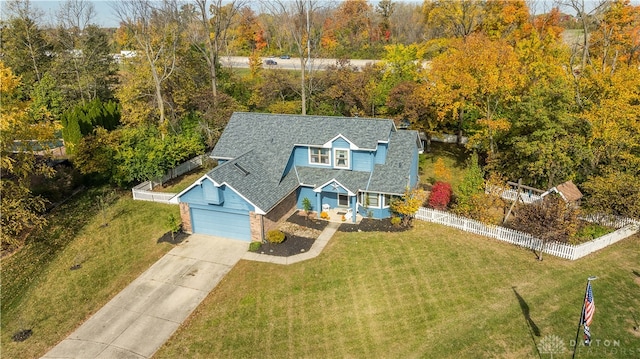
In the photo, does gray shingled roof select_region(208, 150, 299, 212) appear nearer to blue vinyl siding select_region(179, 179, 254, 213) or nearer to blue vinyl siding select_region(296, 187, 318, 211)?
blue vinyl siding select_region(179, 179, 254, 213)

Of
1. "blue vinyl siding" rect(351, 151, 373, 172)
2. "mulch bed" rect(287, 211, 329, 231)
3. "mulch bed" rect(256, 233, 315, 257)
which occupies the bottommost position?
"mulch bed" rect(256, 233, 315, 257)

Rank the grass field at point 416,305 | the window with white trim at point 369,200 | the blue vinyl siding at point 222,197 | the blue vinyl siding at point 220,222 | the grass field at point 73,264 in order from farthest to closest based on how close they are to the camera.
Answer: the window with white trim at point 369,200, the blue vinyl siding at point 220,222, the blue vinyl siding at point 222,197, the grass field at point 73,264, the grass field at point 416,305

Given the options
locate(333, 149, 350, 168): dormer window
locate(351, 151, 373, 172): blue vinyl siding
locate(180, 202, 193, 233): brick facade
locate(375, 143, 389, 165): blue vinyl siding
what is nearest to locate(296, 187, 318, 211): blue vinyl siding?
locate(333, 149, 350, 168): dormer window

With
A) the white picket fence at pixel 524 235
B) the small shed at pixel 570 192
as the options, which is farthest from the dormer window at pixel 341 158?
the small shed at pixel 570 192

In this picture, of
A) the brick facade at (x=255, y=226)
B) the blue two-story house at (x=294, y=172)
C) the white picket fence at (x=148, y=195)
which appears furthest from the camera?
the white picket fence at (x=148, y=195)

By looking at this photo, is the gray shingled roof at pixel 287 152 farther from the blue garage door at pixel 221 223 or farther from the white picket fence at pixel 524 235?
the white picket fence at pixel 524 235

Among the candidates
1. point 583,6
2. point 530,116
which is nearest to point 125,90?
point 530,116

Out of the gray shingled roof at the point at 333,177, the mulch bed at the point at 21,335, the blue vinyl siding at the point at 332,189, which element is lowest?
the mulch bed at the point at 21,335

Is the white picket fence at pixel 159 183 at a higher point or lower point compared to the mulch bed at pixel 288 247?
higher

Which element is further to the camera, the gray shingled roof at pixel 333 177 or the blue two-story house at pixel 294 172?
the gray shingled roof at pixel 333 177
